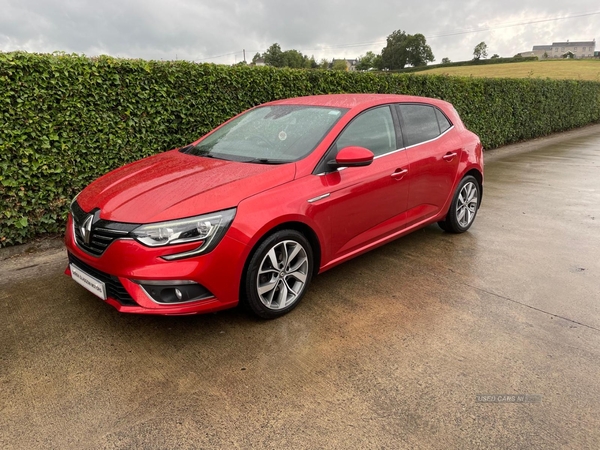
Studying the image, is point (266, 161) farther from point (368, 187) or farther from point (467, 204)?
point (467, 204)

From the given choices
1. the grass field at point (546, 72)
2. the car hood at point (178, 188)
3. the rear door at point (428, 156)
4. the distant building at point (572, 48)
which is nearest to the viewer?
the car hood at point (178, 188)

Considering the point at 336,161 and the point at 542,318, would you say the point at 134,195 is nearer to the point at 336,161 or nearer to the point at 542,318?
the point at 336,161

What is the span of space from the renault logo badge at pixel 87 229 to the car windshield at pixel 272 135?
111 cm

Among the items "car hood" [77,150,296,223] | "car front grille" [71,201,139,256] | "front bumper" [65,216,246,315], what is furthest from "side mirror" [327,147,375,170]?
"car front grille" [71,201,139,256]

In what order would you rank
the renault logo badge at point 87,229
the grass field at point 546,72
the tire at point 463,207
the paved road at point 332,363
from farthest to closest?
the grass field at point 546,72 < the tire at point 463,207 < the renault logo badge at point 87,229 < the paved road at point 332,363

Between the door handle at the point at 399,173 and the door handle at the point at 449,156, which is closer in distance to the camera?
the door handle at the point at 399,173

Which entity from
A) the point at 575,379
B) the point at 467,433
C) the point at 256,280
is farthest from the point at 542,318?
the point at 256,280

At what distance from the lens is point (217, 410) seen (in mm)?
2232

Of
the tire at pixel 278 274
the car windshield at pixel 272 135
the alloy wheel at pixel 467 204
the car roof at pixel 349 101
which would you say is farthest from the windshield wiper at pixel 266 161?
the alloy wheel at pixel 467 204

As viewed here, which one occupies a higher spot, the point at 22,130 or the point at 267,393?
the point at 22,130

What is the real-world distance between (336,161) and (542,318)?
1.91 metres

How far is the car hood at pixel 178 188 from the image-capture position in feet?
8.66

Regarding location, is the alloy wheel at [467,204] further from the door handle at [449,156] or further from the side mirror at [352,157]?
the side mirror at [352,157]

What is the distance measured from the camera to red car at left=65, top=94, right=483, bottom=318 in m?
2.58
